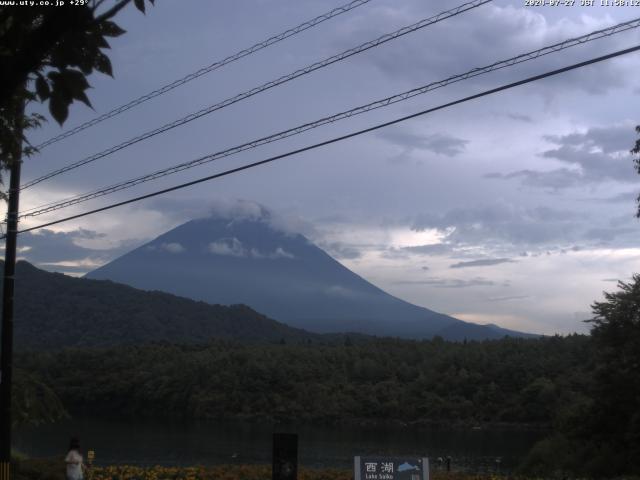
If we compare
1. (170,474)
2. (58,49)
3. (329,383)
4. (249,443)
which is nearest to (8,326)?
(170,474)

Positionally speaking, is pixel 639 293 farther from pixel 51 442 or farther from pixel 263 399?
pixel 263 399

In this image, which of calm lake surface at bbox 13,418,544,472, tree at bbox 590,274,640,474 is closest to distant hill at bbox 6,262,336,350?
calm lake surface at bbox 13,418,544,472

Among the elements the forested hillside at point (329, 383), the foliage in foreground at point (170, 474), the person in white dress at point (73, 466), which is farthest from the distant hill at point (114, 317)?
the person in white dress at point (73, 466)

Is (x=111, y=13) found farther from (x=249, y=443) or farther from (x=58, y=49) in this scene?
(x=249, y=443)

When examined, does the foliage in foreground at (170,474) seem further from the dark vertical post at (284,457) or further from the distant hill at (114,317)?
the distant hill at (114,317)

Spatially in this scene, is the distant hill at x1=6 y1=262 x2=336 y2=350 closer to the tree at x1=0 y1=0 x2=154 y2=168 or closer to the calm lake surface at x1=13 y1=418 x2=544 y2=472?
the calm lake surface at x1=13 y1=418 x2=544 y2=472
